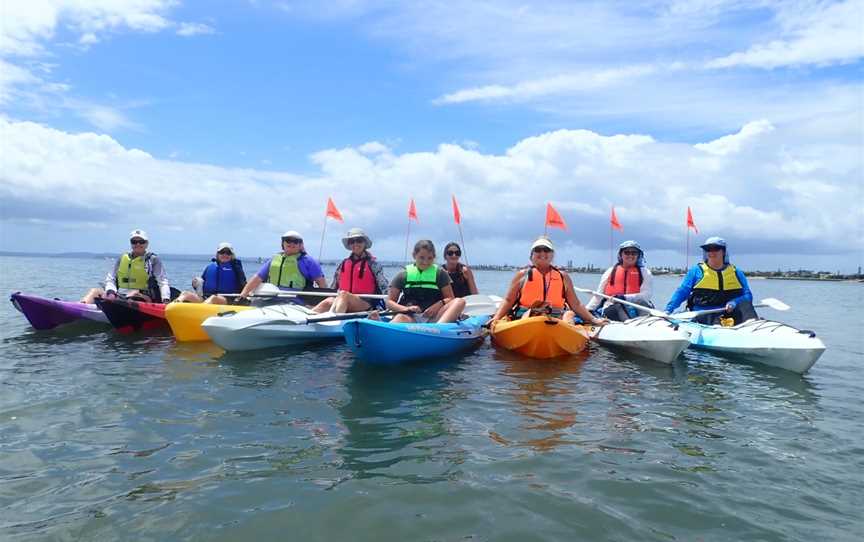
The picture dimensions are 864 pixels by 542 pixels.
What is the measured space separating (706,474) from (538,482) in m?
1.35

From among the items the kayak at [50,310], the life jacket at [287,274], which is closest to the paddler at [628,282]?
the life jacket at [287,274]

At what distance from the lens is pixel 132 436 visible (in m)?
4.79

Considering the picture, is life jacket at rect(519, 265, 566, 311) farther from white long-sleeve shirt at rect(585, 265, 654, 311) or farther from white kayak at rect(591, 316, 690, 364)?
white long-sleeve shirt at rect(585, 265, 654, 311)

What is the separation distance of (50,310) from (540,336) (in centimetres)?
937

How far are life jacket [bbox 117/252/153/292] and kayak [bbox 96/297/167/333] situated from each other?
31.4 inches

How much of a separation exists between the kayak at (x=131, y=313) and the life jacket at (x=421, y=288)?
5.04 m

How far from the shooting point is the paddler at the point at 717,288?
9.46 m

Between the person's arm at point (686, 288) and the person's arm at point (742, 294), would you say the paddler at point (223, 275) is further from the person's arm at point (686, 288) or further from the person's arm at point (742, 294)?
the person's arm at point (742, 294)

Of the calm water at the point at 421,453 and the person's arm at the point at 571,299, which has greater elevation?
the person's arm at the point at 571,299

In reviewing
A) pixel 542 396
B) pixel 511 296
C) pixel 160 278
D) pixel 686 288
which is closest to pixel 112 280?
pixel 160 278

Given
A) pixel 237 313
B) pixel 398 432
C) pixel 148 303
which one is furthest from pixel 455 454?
pixel 148 303

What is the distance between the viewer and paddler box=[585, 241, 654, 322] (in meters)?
10.6

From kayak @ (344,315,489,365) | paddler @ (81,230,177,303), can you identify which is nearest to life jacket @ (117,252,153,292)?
paddler @ (81,230,177,303)

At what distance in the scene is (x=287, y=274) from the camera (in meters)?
10.7
